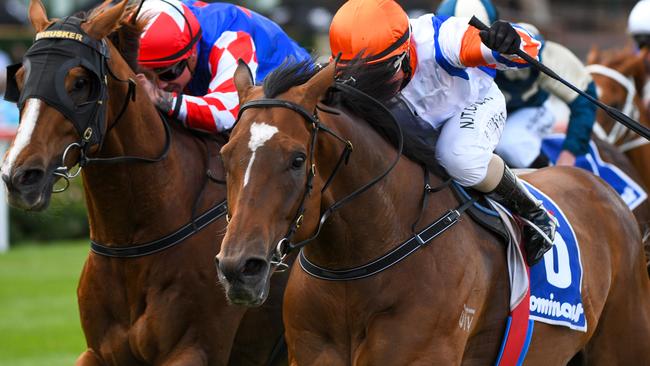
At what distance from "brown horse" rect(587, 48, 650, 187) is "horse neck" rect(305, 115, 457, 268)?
11.9ft

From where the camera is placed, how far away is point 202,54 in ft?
17.4

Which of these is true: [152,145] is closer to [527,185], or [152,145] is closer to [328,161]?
[328,161]

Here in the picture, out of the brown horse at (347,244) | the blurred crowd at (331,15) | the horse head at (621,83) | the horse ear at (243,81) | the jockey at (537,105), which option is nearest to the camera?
the brown horse at (347,244)

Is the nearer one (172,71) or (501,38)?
(501,38)

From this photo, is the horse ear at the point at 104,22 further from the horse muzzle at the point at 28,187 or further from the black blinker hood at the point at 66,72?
the horse muzzle at the point at 28,187

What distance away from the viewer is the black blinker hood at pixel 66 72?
4188 millimetres

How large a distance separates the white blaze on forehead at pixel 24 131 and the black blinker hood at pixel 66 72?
0.03m

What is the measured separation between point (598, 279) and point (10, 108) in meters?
11.1

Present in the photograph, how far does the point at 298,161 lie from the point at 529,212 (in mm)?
1395

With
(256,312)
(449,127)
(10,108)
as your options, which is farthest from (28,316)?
(449,127)

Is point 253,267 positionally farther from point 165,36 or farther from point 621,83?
point 621,83

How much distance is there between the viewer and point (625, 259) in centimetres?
535

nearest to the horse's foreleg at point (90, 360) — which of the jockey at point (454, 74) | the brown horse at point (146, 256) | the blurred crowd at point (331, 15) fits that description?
the brown horse at point (146, 256)

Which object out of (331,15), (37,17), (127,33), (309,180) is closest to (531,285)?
(309,180)
